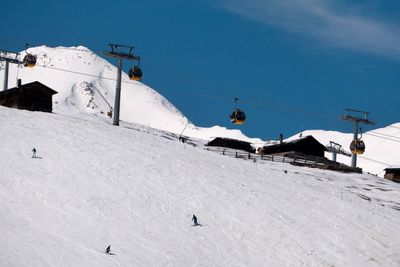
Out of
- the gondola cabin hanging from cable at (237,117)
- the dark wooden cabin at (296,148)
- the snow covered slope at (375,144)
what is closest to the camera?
the gondola cabin hanging from cable at (237,117)

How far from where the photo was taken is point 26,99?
68.6 metres

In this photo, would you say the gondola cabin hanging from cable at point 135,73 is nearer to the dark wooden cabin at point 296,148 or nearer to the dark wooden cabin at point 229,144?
the dark wooden cabin at point 229,144

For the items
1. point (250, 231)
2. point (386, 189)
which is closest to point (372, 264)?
Result: point (250, 231)

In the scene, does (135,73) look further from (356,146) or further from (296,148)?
(296,148)

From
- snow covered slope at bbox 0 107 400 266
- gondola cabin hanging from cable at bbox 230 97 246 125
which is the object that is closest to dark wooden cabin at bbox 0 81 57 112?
snow covered slope at bbox 0 107 400 266

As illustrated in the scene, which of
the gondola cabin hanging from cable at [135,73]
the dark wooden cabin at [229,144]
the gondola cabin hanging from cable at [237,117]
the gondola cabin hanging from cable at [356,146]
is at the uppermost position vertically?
the gondola cabin hanging from cable at [135,73]

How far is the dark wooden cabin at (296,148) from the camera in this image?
82062 millimetres

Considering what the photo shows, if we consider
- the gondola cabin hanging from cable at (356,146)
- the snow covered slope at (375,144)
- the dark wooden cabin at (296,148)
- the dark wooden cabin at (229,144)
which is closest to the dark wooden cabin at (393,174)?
the dark wooden cabin at (296,148)

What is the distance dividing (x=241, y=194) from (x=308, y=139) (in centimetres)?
3819

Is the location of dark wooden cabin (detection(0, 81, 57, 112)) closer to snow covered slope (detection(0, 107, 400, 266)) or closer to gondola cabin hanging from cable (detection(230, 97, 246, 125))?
snow covered slope (detection(0, 107, 400, 266))

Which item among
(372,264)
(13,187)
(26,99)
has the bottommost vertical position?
(372,264)

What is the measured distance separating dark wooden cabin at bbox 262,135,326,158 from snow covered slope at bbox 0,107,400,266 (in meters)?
23.5

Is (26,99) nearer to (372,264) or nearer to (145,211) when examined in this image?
(145,211)

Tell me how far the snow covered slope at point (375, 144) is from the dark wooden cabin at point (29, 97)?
8674cm
